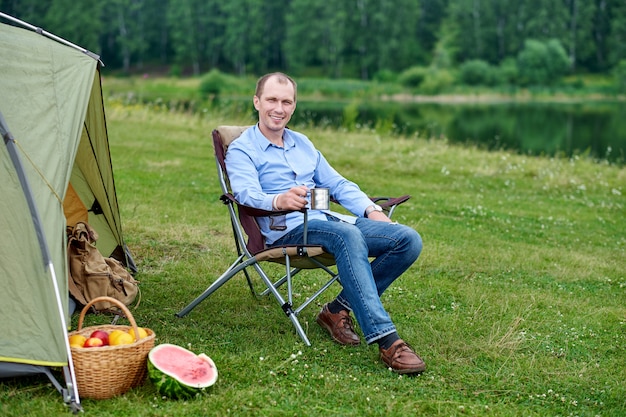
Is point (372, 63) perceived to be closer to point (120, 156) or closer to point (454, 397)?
point (120, 156)

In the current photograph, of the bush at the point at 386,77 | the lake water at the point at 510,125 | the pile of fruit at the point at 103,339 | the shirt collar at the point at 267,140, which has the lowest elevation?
the lake water at the point at 510,125

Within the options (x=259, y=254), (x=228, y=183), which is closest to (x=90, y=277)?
(x=228, y=183)

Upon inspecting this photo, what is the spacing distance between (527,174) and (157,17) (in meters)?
51.1

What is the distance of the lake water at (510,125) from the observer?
51.4ft

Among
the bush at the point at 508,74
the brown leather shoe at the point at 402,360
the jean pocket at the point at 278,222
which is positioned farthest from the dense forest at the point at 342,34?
the brown leather shoe at the point at 402,360

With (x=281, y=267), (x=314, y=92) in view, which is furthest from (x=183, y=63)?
(x=281, y=267)

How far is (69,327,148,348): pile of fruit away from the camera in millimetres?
3008

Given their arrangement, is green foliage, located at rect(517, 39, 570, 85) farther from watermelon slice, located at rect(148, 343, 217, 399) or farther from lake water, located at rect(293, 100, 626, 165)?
watermelon slice, located at rect(148, 343, 217, 399)

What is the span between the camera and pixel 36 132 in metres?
3.30

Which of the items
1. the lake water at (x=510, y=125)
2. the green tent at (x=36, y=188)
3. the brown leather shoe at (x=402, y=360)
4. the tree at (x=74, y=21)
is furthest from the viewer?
the tree at (x=74, y=21)

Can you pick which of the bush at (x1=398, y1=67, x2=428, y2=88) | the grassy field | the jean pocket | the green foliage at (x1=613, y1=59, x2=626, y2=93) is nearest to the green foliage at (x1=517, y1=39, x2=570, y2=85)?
the green foliage at (x1=613, y1=59, x2=626, y2=93)

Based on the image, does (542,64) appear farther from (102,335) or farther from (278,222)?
(102,335)

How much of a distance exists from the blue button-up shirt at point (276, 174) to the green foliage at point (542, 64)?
4284 centimetres

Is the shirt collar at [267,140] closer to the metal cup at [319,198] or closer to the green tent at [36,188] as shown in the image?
the metal cup at [319,198]
